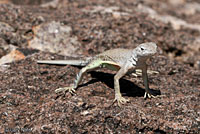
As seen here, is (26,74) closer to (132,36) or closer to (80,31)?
(80,31)

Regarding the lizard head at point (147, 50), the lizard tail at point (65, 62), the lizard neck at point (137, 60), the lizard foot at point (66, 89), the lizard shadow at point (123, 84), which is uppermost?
the lizard head at point (147, 50)

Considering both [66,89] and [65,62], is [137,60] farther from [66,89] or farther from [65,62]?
[65,62]

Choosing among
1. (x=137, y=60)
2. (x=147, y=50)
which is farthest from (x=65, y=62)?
(x=147, y=50)

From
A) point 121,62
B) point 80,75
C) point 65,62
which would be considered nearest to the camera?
point 121,62

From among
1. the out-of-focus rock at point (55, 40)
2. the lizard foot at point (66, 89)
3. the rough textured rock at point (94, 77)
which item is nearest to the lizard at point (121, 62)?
the lizard foot at point (66, 89)

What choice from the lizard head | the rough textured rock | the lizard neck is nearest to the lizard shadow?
the rough textured rock

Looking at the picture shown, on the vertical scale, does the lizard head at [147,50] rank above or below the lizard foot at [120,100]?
above

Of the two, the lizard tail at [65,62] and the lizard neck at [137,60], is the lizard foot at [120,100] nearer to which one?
the lizard neck at [137,60]
